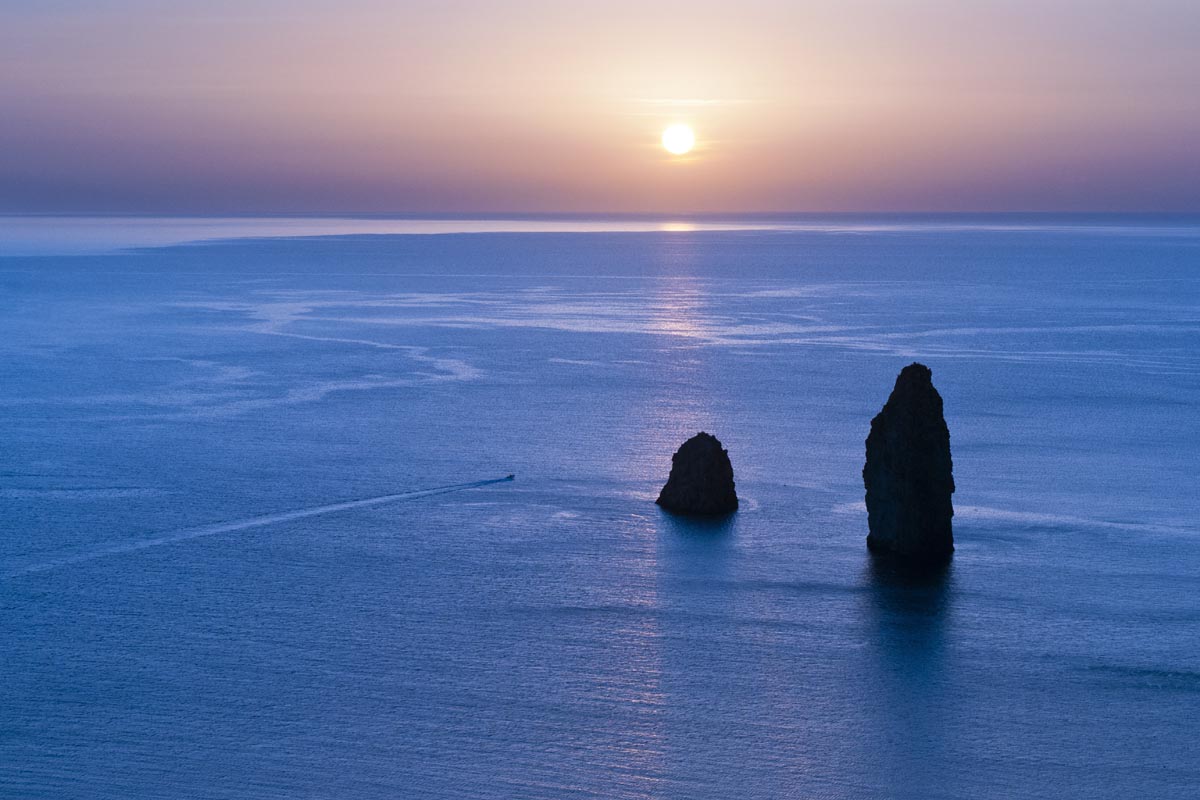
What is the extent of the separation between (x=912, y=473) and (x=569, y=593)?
35.2 ft

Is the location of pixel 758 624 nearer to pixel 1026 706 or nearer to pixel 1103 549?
pixel 1026 706

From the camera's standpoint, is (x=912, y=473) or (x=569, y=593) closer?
(x=569, y=593)

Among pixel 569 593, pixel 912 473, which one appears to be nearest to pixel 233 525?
pixel 569 593

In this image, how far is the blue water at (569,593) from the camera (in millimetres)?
29531

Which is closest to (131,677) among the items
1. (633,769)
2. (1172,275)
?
(633,769)

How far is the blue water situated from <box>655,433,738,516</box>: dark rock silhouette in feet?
2.69

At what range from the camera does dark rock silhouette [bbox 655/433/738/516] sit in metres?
48.1

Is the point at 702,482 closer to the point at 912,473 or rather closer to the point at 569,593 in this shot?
the point at 912,473

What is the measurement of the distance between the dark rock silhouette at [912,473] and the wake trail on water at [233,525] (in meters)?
16.0

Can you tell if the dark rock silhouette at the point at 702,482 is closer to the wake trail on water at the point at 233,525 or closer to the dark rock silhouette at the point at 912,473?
the dark rock silhouette at the point at 912,473

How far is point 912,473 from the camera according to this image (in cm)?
4222

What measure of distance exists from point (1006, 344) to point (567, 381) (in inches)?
1531

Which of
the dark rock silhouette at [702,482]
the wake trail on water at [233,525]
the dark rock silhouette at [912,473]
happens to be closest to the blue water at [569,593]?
the wake trail on water at [233,525]

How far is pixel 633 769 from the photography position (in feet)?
94.4
